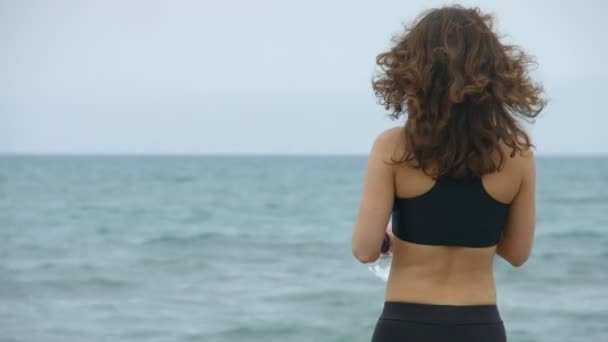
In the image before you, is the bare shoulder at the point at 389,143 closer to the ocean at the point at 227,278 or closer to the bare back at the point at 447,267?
the bare back at the point at 447,267

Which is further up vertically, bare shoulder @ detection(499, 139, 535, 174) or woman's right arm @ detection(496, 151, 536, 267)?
bare shoulder @ detection(499, 139, 535, 174)

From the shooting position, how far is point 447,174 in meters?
2.38

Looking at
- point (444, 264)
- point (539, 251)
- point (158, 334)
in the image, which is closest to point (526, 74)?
point (444, 264)

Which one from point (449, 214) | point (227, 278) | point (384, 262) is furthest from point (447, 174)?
point (227, 278)

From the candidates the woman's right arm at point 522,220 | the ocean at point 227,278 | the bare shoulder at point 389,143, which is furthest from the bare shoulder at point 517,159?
the ocean at point 227,278

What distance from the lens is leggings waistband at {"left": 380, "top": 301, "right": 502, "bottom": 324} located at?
2422 millimetres

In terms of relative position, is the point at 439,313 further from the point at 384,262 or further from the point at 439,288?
the point at 384,262

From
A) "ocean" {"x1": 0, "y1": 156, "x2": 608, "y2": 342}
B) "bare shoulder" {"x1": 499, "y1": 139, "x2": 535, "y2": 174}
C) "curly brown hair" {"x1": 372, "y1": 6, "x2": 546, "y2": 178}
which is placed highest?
"curly brown hair" {"x1": 372, "y1": 6, "x2": 546, "y2": 178}

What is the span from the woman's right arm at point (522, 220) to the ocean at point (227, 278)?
6.68 m

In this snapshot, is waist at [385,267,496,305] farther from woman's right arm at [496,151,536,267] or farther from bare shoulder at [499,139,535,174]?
bare shoulder at [499,139,535,174]

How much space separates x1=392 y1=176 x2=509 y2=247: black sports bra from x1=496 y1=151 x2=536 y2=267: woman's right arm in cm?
6

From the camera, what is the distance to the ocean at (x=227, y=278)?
945 centimetres

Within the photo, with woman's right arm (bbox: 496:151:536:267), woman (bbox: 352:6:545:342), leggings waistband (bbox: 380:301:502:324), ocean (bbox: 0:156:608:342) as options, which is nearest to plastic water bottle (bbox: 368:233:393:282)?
woman (bbox: 352:6:545:342)

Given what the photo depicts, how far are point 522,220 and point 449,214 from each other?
213 mm
